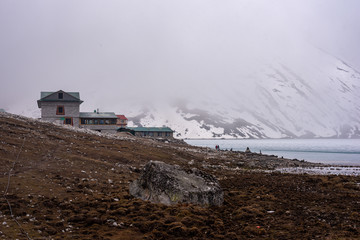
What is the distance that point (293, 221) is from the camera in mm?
12227

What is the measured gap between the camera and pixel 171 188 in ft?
46.8

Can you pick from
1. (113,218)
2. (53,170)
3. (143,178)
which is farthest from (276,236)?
(53,170)

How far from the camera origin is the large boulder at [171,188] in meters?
14.1

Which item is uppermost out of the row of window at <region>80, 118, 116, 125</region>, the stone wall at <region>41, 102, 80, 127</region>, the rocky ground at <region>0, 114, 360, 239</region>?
the stone wall at <region>41, 102, 80, 127</region>

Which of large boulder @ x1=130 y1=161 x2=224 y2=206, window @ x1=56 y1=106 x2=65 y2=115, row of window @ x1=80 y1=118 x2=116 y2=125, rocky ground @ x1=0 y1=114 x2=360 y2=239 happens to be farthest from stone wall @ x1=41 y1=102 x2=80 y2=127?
large boulder @ x1=130 y1=161 x2=224 y2=206

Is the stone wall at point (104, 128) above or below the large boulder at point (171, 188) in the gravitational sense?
above

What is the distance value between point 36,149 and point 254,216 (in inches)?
675

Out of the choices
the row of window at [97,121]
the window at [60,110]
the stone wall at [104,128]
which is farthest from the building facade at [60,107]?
the stone wall at [104,128]

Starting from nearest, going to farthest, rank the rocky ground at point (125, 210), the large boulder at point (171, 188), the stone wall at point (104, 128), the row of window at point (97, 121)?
Answer: the rocky ground at point (125, 210)
the large boulder at point (171, 188)
the stone wall at point (104, 128)
the row of window at point (97, 121)

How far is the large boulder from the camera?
555 inches

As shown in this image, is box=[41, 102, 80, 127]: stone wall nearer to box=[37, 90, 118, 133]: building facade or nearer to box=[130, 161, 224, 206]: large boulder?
box=[37, 90, 118, 133]: building facade

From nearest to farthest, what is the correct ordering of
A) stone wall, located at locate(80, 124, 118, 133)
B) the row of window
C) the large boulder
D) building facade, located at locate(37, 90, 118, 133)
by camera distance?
the large boulder < building facade, located at locate(37, 90, 118, 133) < stone wall, located at locate(80, 124, 118, 133) < the row of window

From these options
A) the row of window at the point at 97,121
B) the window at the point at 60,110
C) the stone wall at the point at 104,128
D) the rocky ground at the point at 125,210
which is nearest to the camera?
the rocky ground at the point at 125,210

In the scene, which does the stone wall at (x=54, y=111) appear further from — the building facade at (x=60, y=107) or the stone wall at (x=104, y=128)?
the stone wall at (x=104, y=128)
